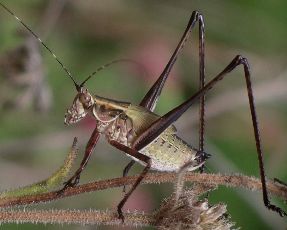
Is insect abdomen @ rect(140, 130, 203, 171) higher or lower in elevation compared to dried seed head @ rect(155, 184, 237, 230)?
higher

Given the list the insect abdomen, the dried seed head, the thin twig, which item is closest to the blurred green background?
the insect abdomen

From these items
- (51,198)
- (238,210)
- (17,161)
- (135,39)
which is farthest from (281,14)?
(51,198)

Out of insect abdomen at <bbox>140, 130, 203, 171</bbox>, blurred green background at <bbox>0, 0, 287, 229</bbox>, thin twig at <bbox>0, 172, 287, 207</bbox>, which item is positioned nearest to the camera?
thin twig at <bbox>0, 172, 287, 207</bbox>

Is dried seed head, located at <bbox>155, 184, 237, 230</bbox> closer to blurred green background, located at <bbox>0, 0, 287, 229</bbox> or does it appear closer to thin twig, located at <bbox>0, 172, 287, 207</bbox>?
thin twig, located at <bbox>0, 172, 287, 207</bbox>

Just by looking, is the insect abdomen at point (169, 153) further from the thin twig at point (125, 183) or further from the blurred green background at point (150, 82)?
the blurred green background at point (150, 82)

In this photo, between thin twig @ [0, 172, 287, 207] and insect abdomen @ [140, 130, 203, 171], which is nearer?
thin twig @ [0, 172, 287, 207]

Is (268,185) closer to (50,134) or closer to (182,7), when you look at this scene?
(50,134)

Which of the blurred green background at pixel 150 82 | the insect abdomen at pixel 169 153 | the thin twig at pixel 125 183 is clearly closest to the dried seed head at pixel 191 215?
the thin twig at pixel 125 183

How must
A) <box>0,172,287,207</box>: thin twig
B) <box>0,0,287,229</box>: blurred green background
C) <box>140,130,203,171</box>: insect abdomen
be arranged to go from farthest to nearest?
<box>0,0,287,229</box>: blurred green background
<box>140,130,203,171</box>: insect abdomen
<box>0,172,287,207</box>: thin twig
